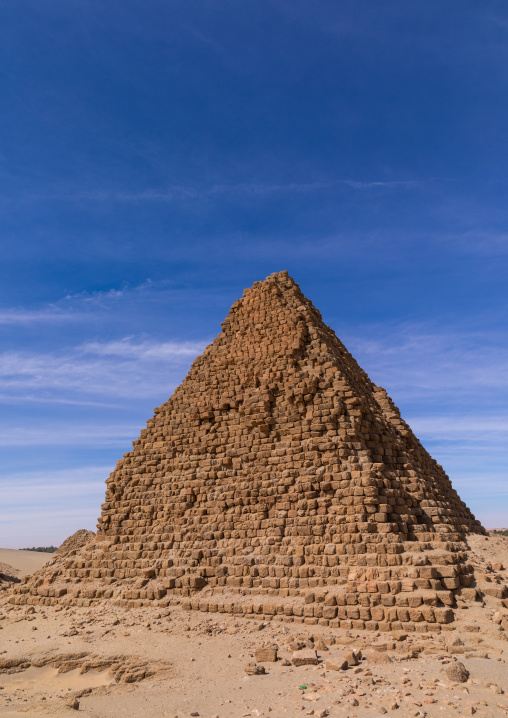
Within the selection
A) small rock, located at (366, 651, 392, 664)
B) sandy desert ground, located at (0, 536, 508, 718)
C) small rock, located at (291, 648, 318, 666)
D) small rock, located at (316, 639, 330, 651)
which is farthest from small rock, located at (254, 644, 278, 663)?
small rock, located at (366, 651, 392, 664)

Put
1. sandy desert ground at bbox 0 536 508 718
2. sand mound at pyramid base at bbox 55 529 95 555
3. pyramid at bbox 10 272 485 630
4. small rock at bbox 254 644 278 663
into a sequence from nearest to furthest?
sandy desert ground at bbox 0 536 508 718 → small rock at bbox 254 644 278 663 → pyramid at bbox 10 272 485 630 → sand mound at pyramid base at bbox 55 529 95 555

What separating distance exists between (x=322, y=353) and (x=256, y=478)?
3.96 meters

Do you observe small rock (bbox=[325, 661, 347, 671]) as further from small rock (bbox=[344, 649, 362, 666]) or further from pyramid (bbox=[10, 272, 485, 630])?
pyramid (bbox=[10, 272, 485, 630])

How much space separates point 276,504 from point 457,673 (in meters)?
6.21

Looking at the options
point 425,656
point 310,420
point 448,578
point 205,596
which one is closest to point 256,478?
point 310,420

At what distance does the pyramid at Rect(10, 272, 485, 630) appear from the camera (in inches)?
429

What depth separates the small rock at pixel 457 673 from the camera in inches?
292

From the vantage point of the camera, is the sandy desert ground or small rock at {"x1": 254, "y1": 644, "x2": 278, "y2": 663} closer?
the sandy desert ground

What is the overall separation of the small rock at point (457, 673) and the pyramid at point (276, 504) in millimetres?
1876

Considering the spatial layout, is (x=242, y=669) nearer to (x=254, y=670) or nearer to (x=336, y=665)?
(x=254, y=670)

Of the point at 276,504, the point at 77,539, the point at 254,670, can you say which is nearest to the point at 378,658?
the point at 254,670

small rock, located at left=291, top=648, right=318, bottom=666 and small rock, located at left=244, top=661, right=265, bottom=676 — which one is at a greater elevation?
small rock, located at left=291, top=648, right=318, bottom=666

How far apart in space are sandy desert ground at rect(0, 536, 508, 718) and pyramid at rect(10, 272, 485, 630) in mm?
702

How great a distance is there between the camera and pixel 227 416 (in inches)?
605
